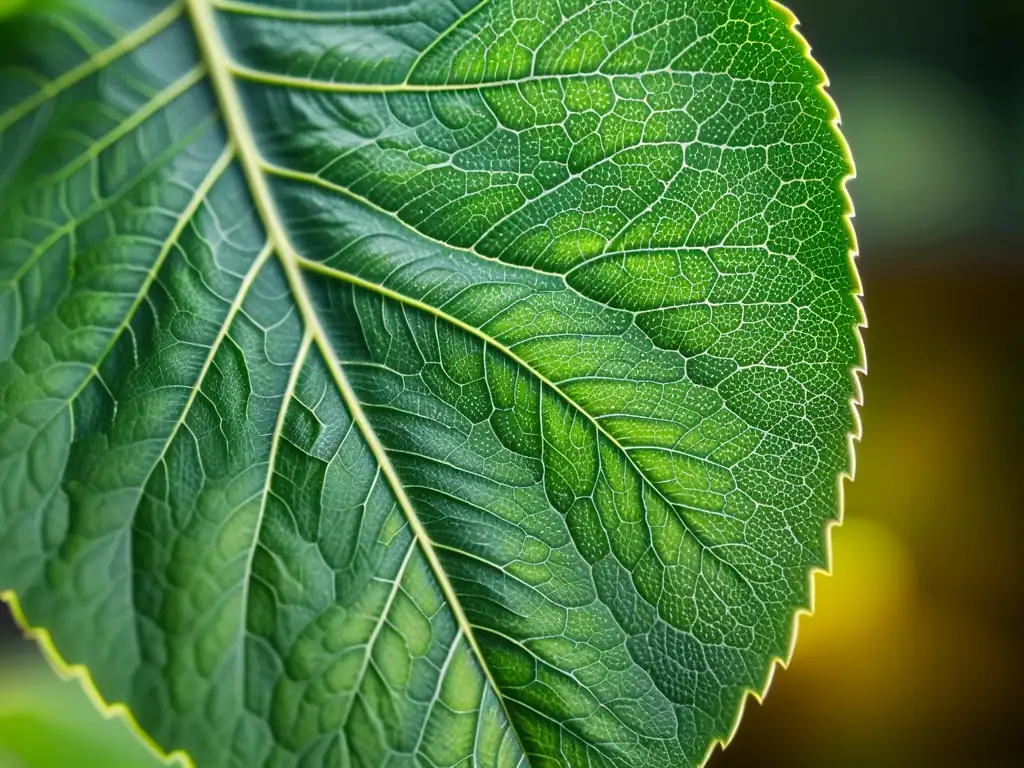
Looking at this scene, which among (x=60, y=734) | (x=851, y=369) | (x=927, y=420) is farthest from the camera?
(x=927, y=420)

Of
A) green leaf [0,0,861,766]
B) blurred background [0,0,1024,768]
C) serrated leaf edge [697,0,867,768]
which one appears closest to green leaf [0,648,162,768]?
green leaf [0,0,861,766]

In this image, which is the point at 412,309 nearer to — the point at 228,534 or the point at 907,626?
the point at 228,534

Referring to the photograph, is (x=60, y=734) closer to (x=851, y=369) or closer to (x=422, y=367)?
(x=422, y=367)

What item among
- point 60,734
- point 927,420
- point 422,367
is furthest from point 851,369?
point 927,420

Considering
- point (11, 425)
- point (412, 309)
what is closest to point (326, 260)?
point (412, 309)

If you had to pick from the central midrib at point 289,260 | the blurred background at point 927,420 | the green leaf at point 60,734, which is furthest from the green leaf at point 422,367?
the blurred background at point 927,420

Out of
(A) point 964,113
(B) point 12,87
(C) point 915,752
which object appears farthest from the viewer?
(C) point 915,752

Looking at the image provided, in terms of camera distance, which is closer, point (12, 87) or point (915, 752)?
point (12, 87)
